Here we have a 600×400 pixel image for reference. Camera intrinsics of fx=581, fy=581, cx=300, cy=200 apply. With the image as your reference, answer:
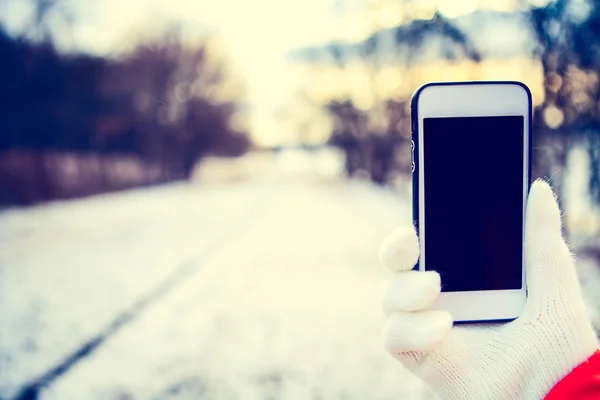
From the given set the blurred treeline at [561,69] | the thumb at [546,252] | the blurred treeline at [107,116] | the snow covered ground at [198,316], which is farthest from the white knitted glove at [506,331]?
the blurred treeline at [107,116]

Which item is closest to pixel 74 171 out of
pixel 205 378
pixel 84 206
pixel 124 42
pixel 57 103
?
pixel 57 103

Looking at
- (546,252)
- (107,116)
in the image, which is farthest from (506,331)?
(107,116)

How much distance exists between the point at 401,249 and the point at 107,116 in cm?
2996

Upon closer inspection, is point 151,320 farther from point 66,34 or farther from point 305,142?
point 305,142

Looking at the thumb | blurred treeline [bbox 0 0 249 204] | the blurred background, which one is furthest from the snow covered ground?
blurred treeline [bbox 0 0 249 204]

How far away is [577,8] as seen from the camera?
4.65 m

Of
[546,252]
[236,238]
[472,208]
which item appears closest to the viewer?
[546,252]

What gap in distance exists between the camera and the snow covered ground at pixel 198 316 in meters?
3.87

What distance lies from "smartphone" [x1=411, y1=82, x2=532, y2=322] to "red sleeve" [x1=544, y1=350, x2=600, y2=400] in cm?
21

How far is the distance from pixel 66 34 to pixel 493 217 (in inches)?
905

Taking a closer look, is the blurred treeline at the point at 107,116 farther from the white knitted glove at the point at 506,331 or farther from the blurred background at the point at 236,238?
the white knitted glove at the point at 506,331

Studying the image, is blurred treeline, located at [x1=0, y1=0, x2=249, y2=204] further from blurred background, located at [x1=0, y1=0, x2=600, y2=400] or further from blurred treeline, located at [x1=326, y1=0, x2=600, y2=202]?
blurred treeline, located at [x1=326, y1=0, x2=600, y2=202]

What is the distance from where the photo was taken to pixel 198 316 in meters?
5.70

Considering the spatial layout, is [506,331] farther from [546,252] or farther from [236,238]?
[236,238]
